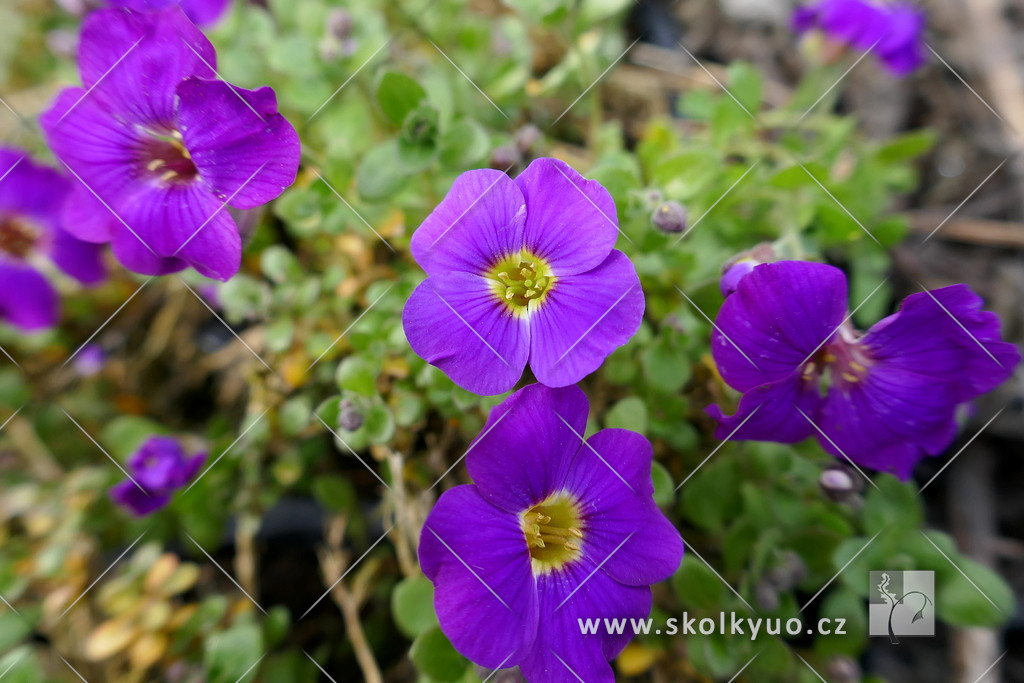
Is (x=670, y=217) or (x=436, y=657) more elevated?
(x=670, y=217)

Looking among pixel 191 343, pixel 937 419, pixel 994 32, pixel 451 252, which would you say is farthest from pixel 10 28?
pixel 994 32

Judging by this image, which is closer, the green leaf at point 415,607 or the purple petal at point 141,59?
the purple petal at point 141,59

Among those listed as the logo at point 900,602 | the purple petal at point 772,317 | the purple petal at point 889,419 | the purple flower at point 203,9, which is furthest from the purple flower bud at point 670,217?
the purple flower at point 203,9

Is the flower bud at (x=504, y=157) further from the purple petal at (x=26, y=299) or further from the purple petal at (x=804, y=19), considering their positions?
the purple petal at (x=26, y=299)

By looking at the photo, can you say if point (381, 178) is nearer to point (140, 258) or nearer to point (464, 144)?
point (464, 144)

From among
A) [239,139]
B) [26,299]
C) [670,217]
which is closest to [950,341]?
[670,217]

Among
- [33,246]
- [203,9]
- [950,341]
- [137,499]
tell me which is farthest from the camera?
[33,246]

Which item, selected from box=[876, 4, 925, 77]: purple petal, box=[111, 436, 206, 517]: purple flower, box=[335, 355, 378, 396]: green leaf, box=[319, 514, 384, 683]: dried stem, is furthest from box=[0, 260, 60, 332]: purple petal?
box=[876, 4, 925, 77]: purple petal
